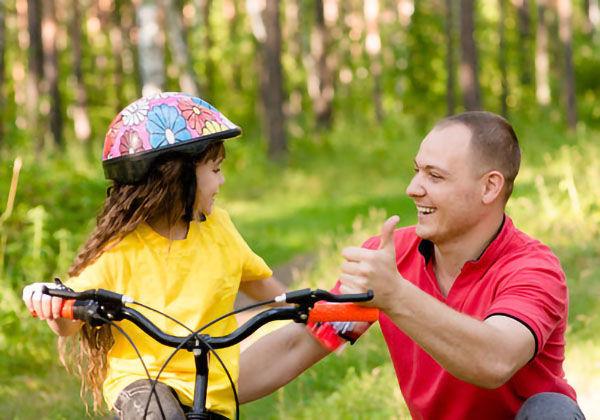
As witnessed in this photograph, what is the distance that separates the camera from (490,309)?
3.19m

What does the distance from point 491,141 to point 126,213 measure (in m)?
1.31

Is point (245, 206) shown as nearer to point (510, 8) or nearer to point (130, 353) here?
point (130, 353)

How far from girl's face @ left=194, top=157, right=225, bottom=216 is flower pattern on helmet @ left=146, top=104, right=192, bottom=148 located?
165mm

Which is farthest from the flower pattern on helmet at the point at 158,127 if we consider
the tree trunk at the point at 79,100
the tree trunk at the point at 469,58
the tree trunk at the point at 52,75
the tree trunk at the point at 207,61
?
the tree trunk at the point at 207,61

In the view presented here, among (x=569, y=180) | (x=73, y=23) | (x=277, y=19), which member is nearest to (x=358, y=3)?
(x=73, y=23)

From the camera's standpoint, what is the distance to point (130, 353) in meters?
3.63

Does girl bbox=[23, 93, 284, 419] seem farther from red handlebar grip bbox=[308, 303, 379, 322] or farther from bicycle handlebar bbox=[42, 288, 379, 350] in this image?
red handlebar grip bbox=[308, 303, 379, 322]

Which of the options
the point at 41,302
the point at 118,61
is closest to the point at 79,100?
the point at 118,61

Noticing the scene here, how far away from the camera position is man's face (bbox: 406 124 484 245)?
354cm

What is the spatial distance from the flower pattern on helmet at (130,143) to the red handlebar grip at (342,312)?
108cm

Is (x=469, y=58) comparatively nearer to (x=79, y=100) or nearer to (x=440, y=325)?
(x=79, y=100)

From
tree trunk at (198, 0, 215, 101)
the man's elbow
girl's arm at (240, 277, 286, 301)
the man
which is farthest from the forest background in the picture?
the man's elbow

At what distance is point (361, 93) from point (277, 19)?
20934mm

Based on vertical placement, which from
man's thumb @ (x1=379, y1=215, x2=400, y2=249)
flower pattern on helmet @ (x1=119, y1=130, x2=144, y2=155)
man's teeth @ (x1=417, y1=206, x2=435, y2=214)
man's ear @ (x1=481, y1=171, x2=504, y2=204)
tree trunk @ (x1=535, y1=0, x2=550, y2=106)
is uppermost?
flower pattern on helmet @ (x1=119, y1=130, x2=144, y2=155)
